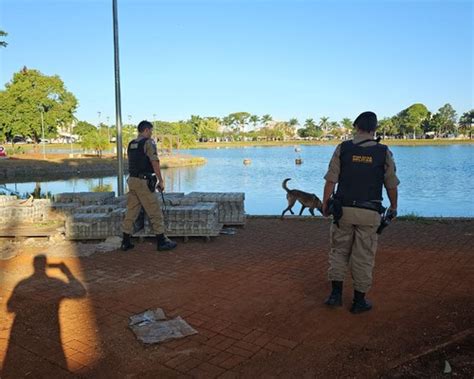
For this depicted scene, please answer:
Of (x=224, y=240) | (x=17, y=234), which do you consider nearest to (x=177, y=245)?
(x=224, y=240)

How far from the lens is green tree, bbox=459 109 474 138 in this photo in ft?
357

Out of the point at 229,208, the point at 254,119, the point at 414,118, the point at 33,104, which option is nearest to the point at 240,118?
the point at 254,119

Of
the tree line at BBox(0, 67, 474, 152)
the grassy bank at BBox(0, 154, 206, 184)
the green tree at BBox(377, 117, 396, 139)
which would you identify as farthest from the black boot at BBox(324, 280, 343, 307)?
the green tree at BBox(377, 117, 396, 139)

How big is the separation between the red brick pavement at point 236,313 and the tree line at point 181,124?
4111 centimetres

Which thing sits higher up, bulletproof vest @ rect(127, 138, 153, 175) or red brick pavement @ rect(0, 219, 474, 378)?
bulletproof vest @ rect(127, 138, 153, 175)

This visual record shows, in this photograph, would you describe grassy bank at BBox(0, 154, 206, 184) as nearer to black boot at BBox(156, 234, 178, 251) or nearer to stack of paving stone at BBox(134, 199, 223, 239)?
stack of paving stone at BBox(134, 199, 223, 239)

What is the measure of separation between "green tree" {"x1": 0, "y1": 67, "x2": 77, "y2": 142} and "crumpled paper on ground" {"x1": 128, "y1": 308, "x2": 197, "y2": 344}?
43.0m

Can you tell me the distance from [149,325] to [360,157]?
229cm

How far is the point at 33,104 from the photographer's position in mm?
42688

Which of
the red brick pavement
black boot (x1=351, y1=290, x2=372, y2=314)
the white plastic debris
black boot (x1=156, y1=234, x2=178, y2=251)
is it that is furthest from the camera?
black boot (x1=156, y1=234, x2=178, y2=251)

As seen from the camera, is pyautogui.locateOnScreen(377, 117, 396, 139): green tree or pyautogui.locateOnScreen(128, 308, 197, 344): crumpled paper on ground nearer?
pyautogui.locateOnScreen(128, 308, 197, 344): crumpled paper on ground

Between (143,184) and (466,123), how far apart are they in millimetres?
123532

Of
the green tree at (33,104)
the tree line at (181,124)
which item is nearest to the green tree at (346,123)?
the tree line at (181,124)

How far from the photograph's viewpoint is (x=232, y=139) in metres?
132
